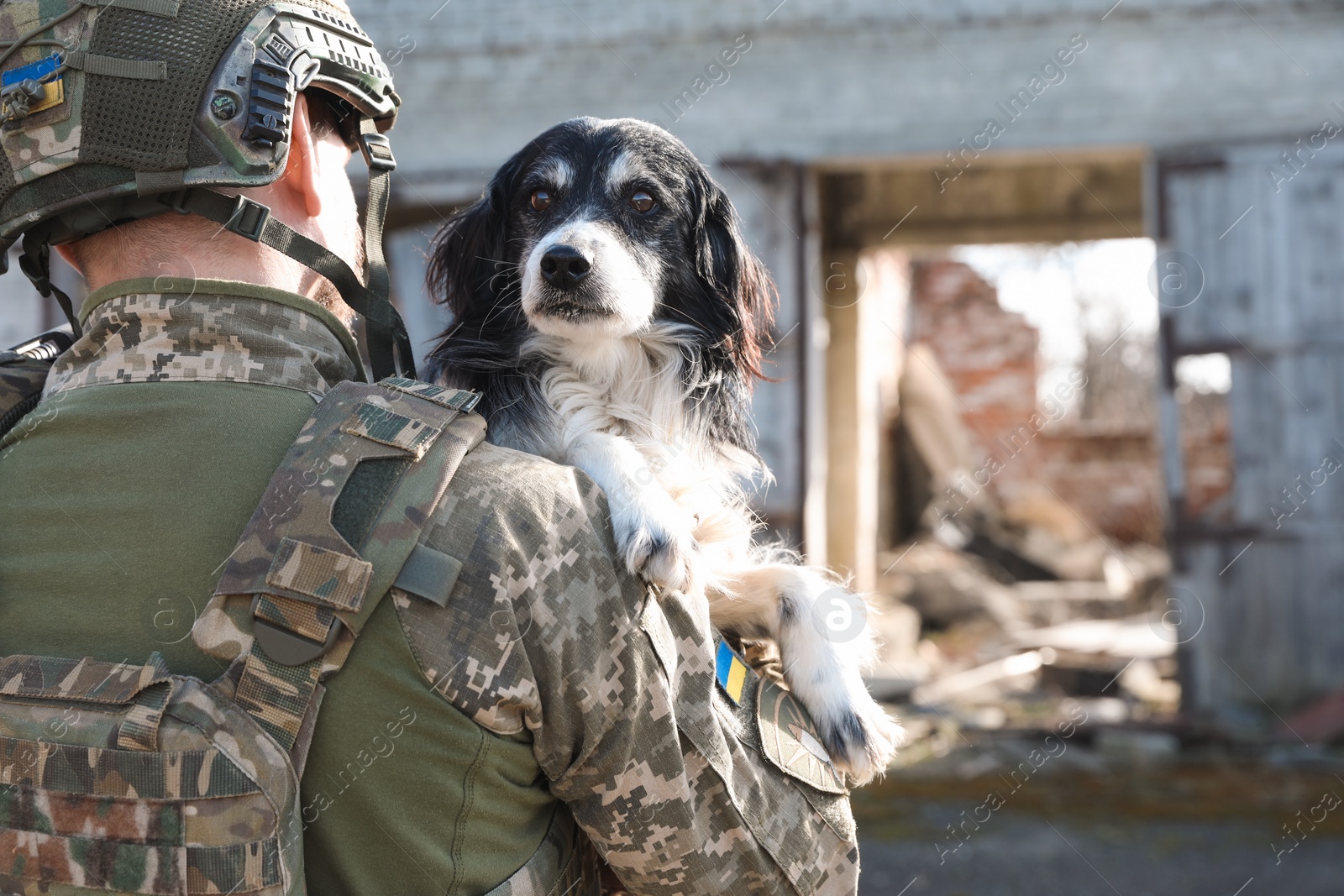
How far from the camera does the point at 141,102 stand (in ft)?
5.91

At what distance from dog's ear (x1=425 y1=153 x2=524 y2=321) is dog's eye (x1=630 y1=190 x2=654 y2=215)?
0.31 meters

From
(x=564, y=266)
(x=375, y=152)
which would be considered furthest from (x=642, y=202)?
(x=375, y=152)

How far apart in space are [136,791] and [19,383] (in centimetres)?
81

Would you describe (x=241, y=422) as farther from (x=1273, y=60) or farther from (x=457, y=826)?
(x=1273, y=60)

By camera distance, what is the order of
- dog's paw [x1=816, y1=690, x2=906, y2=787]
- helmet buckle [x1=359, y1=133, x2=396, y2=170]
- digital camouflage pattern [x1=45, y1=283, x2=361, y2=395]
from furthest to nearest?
1. dog's paw [x1=816, y1=690, x2=906, y2=787]
2. helmet buckle [x1=359, y1=133, x2=396, y2=170]
3. digital camouflage pattern [x1=45, y1=283, x2=361, y2=395]

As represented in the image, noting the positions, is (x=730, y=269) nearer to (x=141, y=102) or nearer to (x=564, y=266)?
(x=564, y=266)

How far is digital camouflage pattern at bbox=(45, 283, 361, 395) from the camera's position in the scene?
1.72 m

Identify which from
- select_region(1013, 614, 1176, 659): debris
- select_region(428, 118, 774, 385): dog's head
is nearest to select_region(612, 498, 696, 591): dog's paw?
select_region(428, 118, 774, 385): dog's head

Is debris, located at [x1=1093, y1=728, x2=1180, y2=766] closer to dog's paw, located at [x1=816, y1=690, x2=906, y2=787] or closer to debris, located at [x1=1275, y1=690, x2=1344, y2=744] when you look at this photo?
debris, located at [x1=1275, y1=690, x2=1344, y2=744]

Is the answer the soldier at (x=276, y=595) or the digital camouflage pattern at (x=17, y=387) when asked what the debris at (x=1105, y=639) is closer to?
the soldier at (x=276, y=595)

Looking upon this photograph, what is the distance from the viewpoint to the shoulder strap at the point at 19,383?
1883mm

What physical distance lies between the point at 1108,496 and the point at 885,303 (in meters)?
6.00

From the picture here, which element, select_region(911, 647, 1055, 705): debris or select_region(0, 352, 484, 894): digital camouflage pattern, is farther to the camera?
select_region(911, 647, 1055, 705): debris

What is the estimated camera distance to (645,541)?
183 cm
